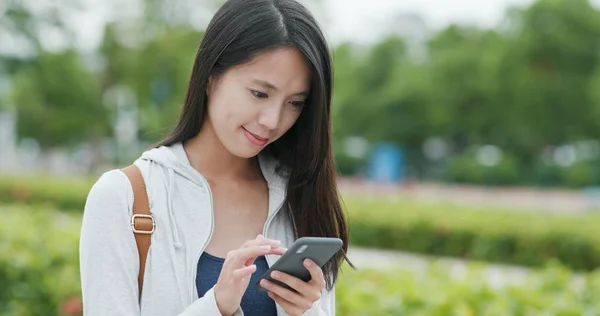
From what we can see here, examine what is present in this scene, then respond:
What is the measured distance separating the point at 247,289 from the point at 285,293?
0.12m

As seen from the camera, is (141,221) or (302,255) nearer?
(302,255)

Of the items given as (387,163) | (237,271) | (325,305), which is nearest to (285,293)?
(237,271)

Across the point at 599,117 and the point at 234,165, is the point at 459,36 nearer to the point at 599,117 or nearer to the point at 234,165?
the point at 599,117

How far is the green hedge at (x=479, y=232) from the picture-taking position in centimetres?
915

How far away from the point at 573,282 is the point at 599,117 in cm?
1860

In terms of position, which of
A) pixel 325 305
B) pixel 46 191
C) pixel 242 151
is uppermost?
pixel 46 191

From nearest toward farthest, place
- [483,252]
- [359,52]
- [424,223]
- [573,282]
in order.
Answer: [573,282] → [483,252] → [424,223] → [359,52]

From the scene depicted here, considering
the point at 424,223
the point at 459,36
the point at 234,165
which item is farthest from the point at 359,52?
the point at 234,165

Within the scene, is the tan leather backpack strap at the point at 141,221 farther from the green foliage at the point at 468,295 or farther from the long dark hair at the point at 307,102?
the green foliage at the point at 468,295

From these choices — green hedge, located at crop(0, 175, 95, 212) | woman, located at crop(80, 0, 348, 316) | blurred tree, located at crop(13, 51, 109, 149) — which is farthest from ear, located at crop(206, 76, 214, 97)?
blurred tree, located at crop(13, 51, 109, 149)

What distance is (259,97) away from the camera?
1.52 m

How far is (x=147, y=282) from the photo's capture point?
1.46 meters

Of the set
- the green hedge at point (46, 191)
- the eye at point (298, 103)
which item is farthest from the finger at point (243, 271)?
the green hedge at point (46, 191)

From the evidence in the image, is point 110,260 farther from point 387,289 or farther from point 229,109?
point 387,289
